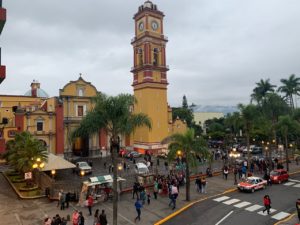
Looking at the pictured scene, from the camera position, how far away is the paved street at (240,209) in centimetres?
1869

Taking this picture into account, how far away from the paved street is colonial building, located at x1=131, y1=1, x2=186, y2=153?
28.9 m

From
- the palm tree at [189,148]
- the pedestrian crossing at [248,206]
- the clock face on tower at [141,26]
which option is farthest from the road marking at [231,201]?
the clock face on tower at [141,26]

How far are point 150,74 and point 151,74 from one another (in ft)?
0.79

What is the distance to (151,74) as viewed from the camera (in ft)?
173

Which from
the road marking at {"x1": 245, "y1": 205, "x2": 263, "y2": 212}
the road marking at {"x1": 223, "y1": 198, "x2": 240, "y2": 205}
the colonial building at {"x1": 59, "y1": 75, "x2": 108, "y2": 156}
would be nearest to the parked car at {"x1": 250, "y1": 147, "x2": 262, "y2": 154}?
the colonial building at {"x1": 59, "y1": 75, "x2": 108, "y2": 156}

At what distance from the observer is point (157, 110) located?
54.1 metres

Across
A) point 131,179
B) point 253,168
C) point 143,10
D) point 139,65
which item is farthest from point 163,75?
point 131,179

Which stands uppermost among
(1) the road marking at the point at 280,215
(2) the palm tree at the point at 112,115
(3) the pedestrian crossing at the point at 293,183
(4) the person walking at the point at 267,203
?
(2) the palm tree at the point at 112,115

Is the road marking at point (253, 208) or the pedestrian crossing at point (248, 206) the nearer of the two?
the pedestrian crossing at point (248, 206)

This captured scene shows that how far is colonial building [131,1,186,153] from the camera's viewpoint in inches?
2079

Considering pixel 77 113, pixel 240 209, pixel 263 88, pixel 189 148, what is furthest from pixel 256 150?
pixel 240 209

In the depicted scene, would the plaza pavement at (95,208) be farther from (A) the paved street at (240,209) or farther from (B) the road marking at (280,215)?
(A) the paved street at (240,209)

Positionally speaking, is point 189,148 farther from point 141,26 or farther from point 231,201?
point 141,26

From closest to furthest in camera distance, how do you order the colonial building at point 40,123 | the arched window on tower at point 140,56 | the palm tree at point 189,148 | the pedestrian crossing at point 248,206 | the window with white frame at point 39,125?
the pedestrian crossing at point 248,206 < the palm tree at point 189,148 < the colonial building at point 40,123 < the window with white frame at point 39,125 < the arched window on tower at point 140,56
